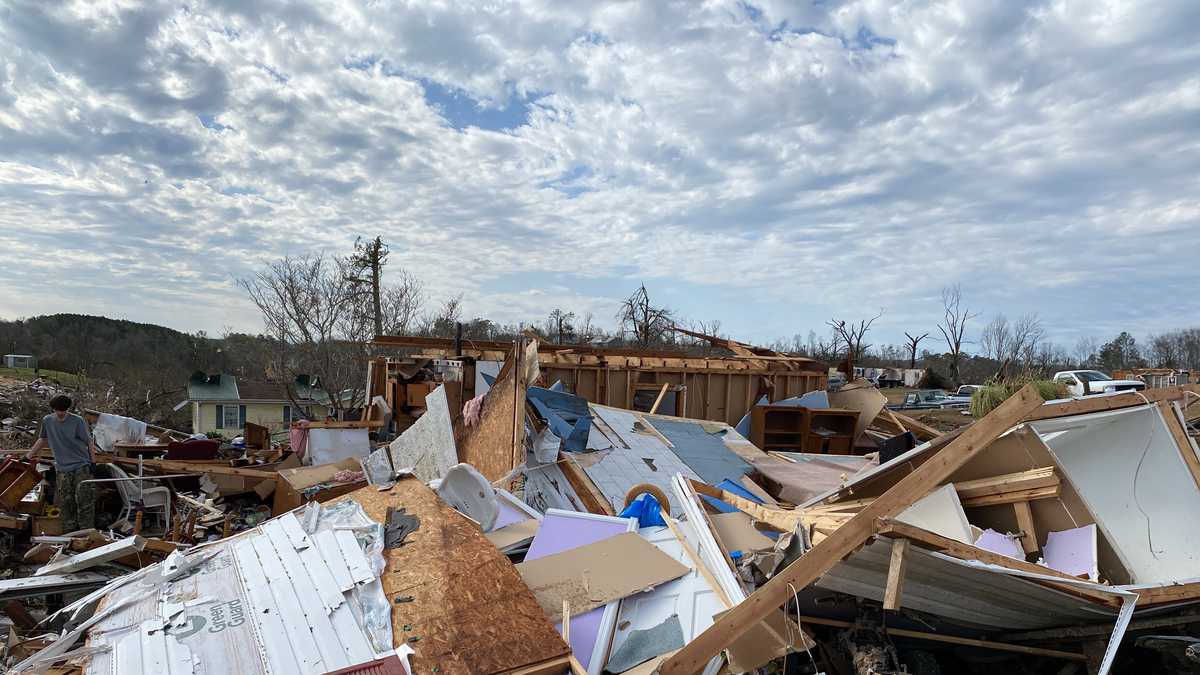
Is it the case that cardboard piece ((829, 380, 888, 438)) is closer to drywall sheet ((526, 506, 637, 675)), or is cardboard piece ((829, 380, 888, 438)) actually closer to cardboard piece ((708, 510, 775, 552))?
cardboard piece ((708, 510, 775, 552))

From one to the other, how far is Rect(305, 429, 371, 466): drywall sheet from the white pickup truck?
15181 mm

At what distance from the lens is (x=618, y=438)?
8109 millimetres

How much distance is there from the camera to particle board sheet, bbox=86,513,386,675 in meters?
3.15

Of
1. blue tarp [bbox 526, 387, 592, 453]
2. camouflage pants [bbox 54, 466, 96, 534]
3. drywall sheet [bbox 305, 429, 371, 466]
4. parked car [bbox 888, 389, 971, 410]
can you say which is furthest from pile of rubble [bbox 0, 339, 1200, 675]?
parked car [bbox 888, 389, 971, 410]

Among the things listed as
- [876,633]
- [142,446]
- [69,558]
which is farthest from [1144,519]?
[142,446]

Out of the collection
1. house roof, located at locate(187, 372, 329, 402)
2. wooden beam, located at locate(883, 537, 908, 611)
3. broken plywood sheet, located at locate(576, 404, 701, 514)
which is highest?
wooden beam, located at locate(883, 537, 908, 611)

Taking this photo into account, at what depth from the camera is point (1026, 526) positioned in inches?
155

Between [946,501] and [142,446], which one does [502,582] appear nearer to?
[946,501]

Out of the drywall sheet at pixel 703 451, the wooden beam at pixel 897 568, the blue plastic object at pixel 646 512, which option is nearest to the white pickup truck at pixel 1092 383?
the drywall sheet at pixel 703 451

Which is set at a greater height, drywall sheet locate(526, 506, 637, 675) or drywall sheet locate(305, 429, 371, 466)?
drywall sheet locate(526, 506, 637, 675)

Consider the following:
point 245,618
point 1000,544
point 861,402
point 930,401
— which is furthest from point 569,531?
point 930,401

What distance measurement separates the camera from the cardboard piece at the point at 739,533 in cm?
438

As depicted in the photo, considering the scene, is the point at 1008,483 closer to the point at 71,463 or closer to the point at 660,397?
the point at 660,397

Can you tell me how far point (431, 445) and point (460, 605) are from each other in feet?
16.1
